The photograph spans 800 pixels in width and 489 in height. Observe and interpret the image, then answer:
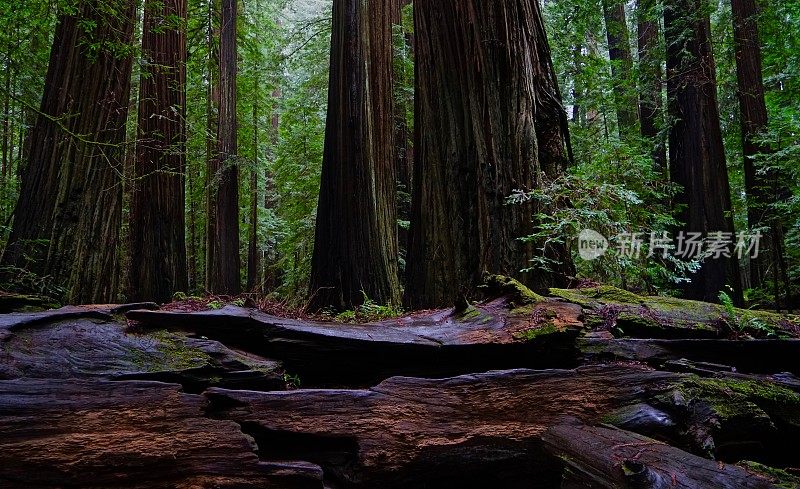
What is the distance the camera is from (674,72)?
1003 centimetres

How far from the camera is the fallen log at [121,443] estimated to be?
1879 mm

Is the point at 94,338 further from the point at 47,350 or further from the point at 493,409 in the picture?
the point at 493,409

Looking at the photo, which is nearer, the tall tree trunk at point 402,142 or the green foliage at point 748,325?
the green foliage at point 748,325

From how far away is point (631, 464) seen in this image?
1.79 m

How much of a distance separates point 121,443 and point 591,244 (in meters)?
3.56

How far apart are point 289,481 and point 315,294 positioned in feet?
16.6

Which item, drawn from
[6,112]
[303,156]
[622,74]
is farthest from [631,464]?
[303,156]

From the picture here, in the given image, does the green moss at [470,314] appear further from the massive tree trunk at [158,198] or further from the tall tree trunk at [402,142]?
the tall tree trunk at [402,142]

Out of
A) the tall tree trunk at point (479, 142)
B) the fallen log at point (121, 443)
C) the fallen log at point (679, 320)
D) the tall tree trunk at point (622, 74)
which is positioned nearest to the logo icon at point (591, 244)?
the tall tree trunk at point (479, 142)

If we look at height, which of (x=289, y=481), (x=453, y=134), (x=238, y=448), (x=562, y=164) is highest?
(x=453, y=134)

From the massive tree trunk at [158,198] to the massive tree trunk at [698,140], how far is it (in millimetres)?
9065

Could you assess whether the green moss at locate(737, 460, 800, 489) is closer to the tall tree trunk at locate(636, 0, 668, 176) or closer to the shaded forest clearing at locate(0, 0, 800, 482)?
the shaded forest clearing at locate(0, 0, 800, 482)

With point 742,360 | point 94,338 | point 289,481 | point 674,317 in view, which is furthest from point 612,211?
point 94,338

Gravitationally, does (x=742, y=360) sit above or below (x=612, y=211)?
below
